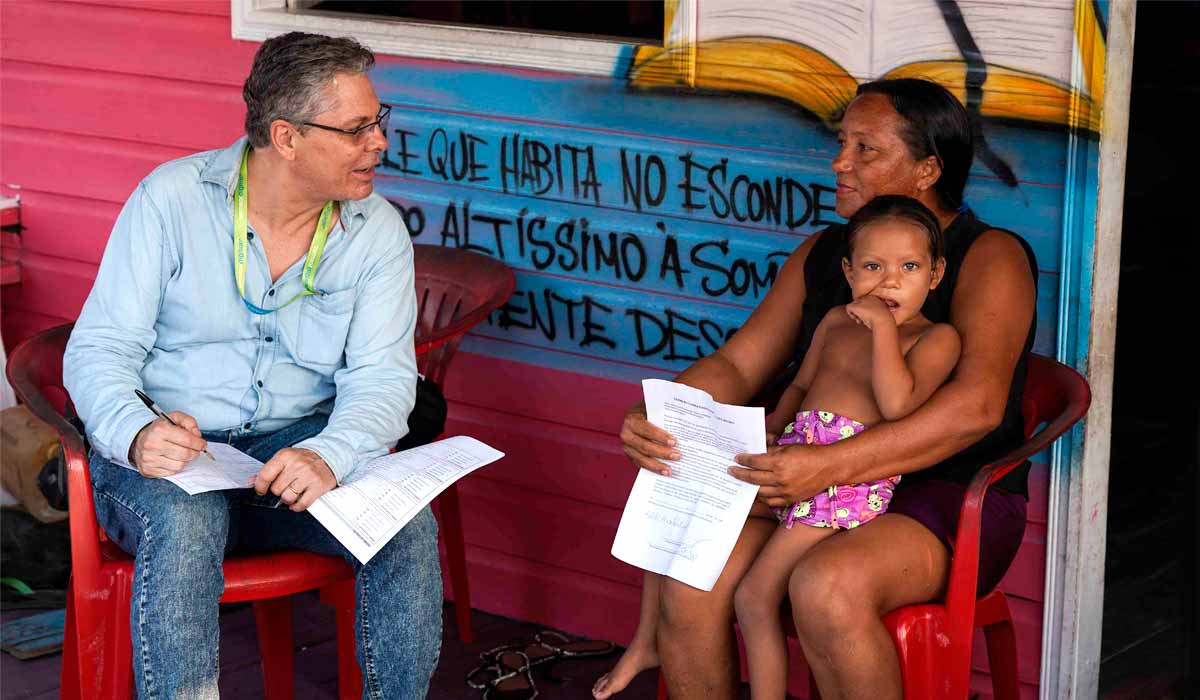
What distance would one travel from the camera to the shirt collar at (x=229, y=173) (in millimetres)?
2836

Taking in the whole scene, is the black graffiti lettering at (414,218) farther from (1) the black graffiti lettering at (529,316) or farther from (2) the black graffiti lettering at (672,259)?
(2) the black graffiti lettering at (672,259)

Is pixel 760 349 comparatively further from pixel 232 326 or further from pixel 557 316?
pixel 232 326

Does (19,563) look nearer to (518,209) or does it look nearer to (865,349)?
(518,209)

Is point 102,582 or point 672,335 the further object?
point 672,335

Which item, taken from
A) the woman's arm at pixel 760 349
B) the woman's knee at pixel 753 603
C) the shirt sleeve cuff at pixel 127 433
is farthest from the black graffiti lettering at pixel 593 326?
the shirt sleeve cuff at pixel 127 433

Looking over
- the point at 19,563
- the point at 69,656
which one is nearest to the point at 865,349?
the point at 69,656

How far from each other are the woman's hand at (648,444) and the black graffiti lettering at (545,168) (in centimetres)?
101

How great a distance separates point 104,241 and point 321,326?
2.04 m

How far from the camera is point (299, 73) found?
274 cm

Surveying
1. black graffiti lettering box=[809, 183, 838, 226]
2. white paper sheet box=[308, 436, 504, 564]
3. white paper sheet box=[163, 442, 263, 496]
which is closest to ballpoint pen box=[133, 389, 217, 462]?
white paper sheet box=[163, 442, 263, 496]

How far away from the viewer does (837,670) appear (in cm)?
239

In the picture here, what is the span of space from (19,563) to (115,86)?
150cm

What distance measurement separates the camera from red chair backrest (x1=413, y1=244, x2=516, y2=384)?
137 inches

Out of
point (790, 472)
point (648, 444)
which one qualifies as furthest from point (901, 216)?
point (648, 444)
